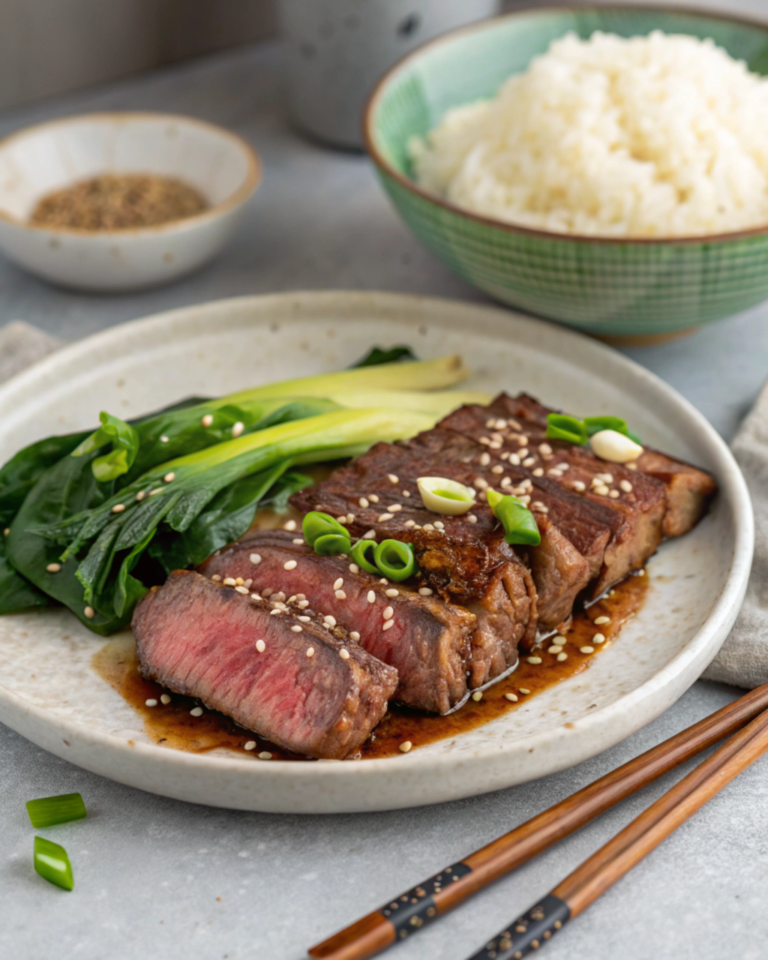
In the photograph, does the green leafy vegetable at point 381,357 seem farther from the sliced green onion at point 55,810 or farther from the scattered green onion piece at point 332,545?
the sliced green onion at point 55,810

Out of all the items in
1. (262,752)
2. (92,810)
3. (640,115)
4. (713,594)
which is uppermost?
(640,115)

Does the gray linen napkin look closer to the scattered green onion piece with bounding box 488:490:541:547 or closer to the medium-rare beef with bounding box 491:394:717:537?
the medium-rare beef with bounding box 491:394:717:537

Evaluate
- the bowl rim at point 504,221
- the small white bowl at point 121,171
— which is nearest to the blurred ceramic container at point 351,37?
the bowl rim at point 504,221

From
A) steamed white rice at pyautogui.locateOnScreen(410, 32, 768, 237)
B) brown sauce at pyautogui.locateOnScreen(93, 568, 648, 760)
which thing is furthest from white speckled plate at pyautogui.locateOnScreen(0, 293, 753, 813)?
steamed white rice at pyautogui.locateOnScreen(410, 32, 768, 237)

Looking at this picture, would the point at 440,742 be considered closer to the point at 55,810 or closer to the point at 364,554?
the point at 364,554

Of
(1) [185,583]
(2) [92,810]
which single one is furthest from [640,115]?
(2) [92,810]

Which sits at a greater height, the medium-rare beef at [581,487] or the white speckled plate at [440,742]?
the medium-rare beef at [581,487]

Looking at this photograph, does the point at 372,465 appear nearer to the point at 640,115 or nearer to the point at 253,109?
the point at 640,115
